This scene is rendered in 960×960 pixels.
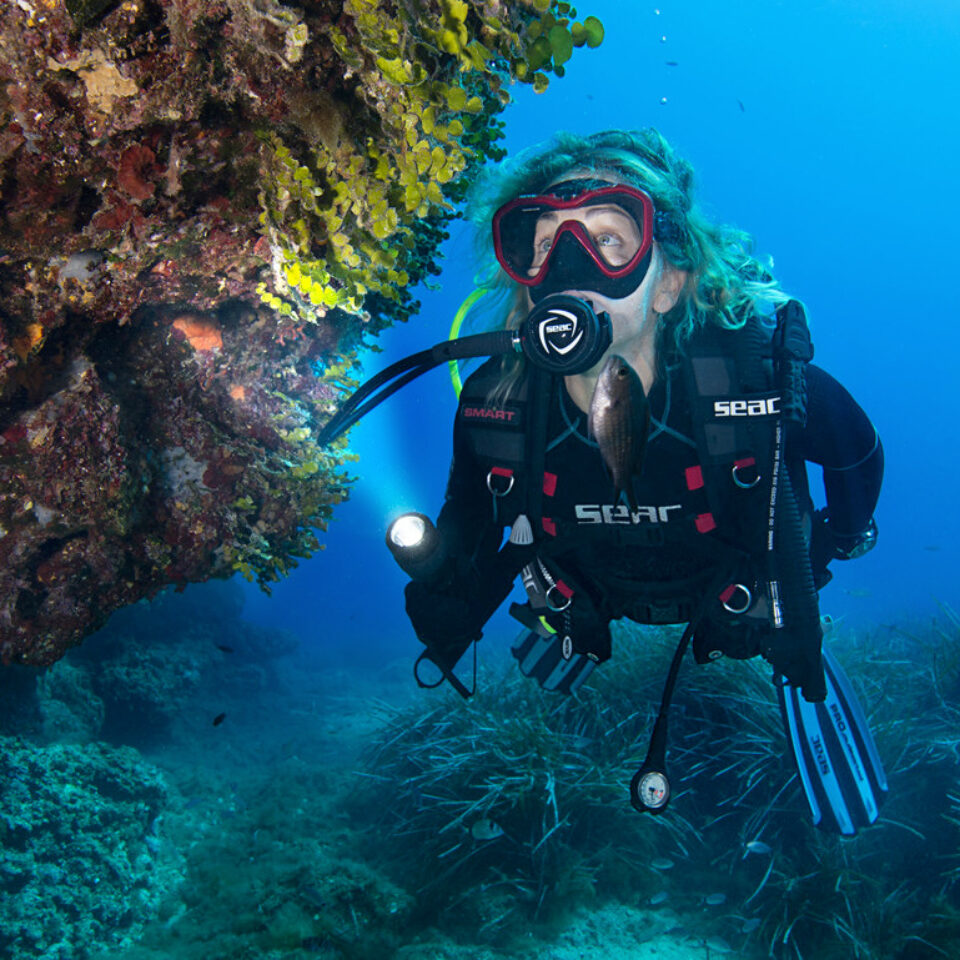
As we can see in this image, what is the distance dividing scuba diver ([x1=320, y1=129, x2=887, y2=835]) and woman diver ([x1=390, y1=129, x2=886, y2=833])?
11 millimetres

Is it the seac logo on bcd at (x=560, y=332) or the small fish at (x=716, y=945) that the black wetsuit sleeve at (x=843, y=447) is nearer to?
the seac logo on bcd at (x=560, y=332)

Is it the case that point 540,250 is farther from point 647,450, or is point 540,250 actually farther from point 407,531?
point 407,531

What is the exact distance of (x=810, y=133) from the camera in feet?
246

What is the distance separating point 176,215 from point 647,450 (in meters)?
2.55

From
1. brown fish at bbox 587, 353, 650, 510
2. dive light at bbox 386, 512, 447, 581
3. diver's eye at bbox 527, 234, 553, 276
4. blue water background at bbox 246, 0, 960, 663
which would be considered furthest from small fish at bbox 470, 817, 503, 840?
blue water background at bbox 246, 0, 960, 663

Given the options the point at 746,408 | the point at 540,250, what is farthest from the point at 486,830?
the point at 540,250

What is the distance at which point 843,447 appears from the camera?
309cm

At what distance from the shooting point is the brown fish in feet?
5.58

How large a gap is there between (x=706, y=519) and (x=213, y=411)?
305cm

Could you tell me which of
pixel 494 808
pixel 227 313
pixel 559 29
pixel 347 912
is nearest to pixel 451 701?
pixel 494 808

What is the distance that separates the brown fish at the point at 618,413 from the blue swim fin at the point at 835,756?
269 centimetres

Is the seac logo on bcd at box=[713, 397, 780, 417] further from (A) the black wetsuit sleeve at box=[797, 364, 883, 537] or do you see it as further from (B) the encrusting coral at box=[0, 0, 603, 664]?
(B) the encrusting coral at box=[0, 0, 603, 664]

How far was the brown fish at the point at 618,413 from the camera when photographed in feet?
5.58

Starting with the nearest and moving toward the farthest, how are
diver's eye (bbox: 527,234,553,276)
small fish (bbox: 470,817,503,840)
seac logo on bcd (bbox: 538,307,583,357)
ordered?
seac logo on bcd (bbox: 538,307,583,357) → diver's eye (bbox: 527,234,553,276) → small fish (bbox: 470,817,503,840)
